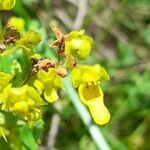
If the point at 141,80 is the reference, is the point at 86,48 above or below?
above

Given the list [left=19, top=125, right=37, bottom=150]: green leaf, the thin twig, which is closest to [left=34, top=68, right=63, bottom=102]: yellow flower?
[left=19, top=125, right=37, bottom=150]: green leaf

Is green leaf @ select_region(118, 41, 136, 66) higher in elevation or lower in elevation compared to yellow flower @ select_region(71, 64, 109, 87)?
lower

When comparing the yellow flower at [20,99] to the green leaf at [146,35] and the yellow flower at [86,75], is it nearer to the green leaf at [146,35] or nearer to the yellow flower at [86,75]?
the yellow flower at [86,75]

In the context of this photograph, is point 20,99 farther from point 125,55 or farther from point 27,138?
point 125,55

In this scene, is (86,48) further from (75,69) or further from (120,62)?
(120,62)

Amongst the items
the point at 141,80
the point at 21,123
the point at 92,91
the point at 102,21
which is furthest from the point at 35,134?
the point at 102,21

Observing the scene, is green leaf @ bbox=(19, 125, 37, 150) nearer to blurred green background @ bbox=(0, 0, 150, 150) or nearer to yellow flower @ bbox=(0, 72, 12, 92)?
yellow flower @ bbox=(0, 72, 12, 92)

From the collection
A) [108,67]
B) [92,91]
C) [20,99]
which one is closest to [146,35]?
[108,67]
